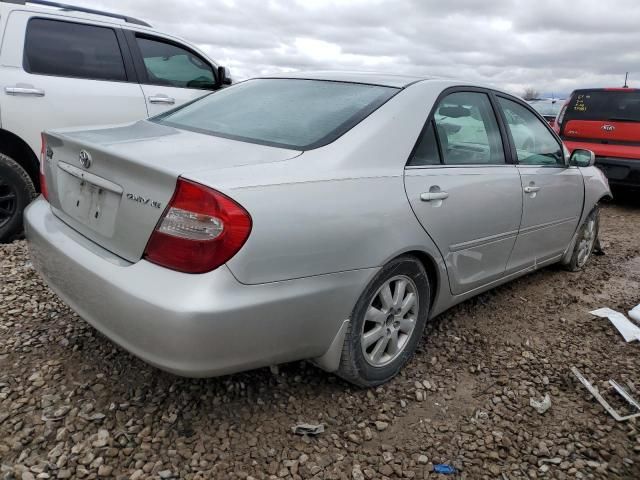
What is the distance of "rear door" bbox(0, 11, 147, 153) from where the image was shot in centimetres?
403

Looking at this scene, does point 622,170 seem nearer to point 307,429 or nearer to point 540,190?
point 540,190

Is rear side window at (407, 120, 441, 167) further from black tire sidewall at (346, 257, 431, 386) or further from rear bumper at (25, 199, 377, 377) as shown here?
rear bumper at (25, 199, 377, 377)

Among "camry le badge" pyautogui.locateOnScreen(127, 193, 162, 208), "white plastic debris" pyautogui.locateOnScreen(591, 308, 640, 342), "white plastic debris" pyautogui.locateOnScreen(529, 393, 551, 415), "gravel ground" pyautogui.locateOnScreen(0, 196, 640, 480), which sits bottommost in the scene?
"white plastic debris" pyautogui.locateOnScreen(591, 308, 640, 342)

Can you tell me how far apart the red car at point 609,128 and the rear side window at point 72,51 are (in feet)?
20.1

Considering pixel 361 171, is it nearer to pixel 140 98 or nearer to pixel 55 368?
pixel 55 368

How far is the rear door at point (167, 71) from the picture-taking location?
15.7 feet

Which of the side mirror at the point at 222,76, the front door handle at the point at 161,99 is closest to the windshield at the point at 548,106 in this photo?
the side mirror at the point at 222,76

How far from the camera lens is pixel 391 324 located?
2.56 meters

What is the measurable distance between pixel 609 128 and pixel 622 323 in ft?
15.9

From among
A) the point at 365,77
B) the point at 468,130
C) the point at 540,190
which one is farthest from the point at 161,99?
the point at 540,190

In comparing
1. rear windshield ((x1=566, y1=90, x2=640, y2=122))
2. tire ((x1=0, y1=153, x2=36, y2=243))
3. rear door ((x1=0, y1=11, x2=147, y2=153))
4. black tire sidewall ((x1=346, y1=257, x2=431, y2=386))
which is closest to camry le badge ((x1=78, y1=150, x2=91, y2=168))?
black tire sidewall ((x1=346, y1=257, x2=431, y2=386))

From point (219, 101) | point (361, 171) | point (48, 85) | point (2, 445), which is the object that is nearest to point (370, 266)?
point (361, 171)

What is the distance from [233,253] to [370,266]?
2.13 ft

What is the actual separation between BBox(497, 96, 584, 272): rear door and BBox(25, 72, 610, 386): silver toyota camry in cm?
15
